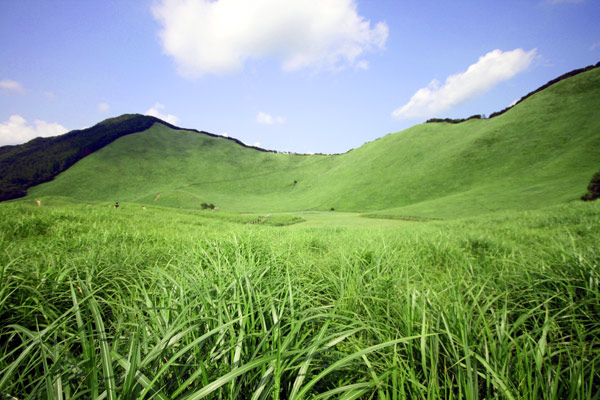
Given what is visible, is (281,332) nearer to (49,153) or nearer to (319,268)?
(319,268)

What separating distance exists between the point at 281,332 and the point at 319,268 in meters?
1.60

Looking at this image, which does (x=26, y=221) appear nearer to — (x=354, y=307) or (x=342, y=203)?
(x=354, y=307)

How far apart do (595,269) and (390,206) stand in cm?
5073

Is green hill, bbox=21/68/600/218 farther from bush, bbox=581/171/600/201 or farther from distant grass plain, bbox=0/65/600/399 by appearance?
bush, bbox=581/171/600/201

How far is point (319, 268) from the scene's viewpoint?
10.6ft

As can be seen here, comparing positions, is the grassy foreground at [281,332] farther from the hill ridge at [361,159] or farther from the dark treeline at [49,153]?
the dark treeline at [49,153]

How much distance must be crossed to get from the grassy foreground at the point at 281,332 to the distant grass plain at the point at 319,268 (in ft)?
0.08

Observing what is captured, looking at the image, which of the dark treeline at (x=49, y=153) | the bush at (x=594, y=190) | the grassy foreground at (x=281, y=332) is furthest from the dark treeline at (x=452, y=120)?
the dark treeline at (x=49, y=153)

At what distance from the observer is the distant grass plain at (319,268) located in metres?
1.27

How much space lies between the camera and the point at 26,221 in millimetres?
5398

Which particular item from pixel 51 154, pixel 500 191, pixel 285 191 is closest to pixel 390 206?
pixel 500 191

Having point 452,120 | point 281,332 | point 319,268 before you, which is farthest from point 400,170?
point 281,332

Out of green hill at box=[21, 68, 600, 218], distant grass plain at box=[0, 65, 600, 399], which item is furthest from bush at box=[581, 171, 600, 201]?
distant grass plain at box=[0, 65, 600, 399]

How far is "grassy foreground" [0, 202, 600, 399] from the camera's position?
1162mm
